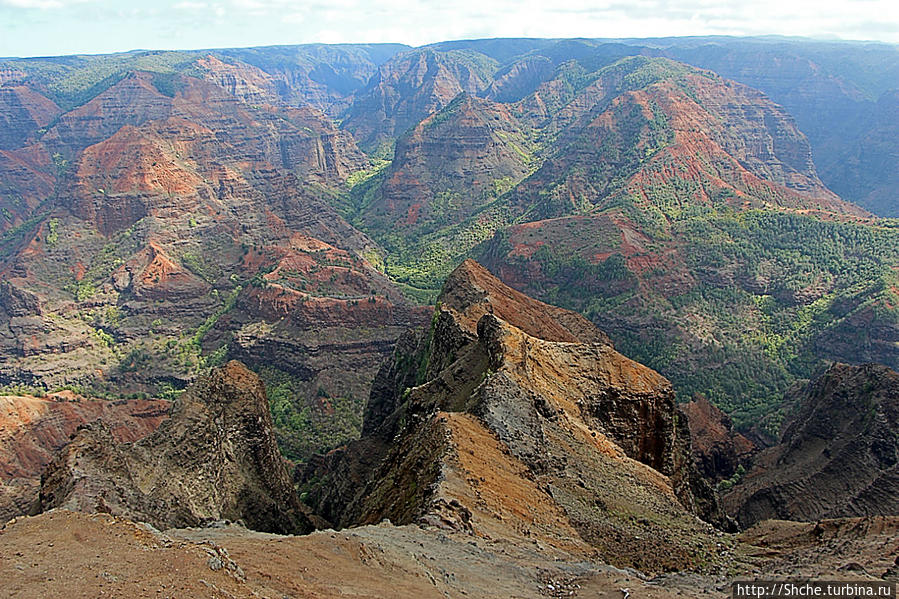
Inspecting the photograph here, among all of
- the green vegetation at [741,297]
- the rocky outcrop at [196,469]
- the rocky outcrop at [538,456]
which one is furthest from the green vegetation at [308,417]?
the green vegetation at [741,297]

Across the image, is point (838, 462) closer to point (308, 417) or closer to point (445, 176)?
point (308, 417)

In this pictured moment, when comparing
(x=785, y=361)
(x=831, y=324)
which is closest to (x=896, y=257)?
(x=831, y=324)

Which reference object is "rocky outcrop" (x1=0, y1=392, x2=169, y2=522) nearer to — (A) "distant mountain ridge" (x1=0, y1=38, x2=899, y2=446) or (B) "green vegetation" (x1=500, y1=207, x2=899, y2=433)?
(A) "distant mountain ridge" (x1=0, y1=38, x2=899, y2=446)

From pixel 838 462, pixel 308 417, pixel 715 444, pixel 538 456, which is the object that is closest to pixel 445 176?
pixel 308 417

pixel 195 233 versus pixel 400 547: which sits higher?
pixel 400 547

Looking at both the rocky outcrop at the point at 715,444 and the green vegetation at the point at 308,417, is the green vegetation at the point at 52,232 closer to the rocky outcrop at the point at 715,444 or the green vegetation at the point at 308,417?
the green vegetation at the point at 308,417

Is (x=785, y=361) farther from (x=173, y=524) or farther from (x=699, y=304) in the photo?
(x=173, y=524)
